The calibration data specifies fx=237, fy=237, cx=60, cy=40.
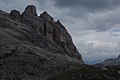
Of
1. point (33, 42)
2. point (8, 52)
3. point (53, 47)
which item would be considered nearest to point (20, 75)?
point (8, 52)

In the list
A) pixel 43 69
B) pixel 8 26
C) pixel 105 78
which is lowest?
pixel 105 78

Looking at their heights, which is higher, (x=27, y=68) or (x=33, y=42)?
(x=33, y=42)

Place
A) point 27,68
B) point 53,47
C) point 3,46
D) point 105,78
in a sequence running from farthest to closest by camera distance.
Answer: point 53,47, point 3,46, point 27,68, point 105,78

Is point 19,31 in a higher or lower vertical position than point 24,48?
higher

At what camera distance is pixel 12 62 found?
12294 cm

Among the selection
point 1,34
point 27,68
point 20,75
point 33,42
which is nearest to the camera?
point 20,75

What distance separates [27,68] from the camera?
123 metres

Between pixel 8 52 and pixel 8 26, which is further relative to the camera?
pixel 8 26

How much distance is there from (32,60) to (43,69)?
371 inches

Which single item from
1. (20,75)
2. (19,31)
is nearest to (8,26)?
(19,31)

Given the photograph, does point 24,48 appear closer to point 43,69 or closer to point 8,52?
point 8,52

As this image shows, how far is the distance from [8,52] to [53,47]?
209ft

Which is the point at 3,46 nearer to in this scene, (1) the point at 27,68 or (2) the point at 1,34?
(2) the point at 1,34

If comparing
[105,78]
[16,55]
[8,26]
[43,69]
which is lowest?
[105,78]
